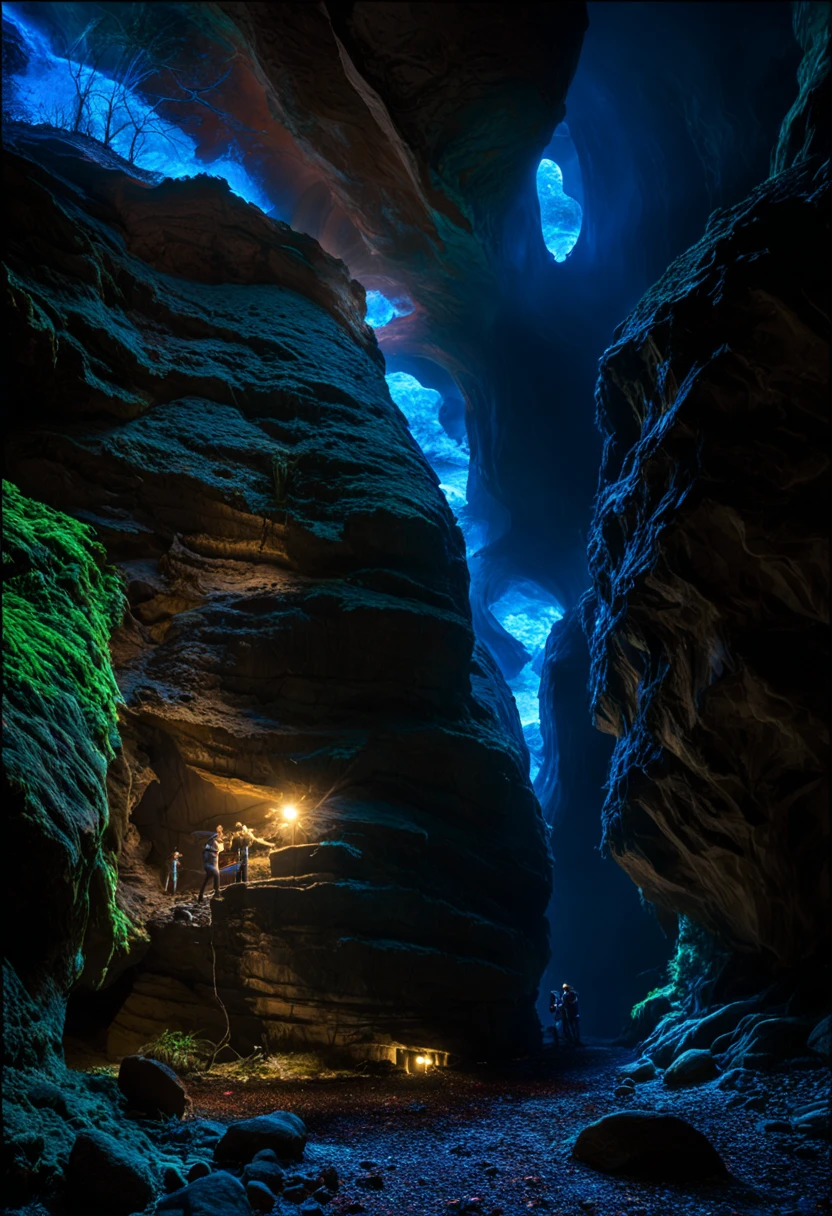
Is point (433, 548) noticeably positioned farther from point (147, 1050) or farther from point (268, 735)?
point (147, 1050)

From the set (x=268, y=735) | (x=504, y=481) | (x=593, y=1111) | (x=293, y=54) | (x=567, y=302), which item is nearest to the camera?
(x=593, y=1111)

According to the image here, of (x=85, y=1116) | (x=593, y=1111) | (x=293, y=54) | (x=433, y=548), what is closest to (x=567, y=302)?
(x=293, y=54)

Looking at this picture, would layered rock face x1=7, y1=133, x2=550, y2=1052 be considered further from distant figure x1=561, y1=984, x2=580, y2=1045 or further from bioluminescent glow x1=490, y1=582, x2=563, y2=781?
bioluminescent glow x1=490, y1=582, x2=563, y2=781

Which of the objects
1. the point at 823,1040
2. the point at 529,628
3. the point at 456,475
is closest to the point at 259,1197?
the point at 823,1040

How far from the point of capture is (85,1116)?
456 centimetres

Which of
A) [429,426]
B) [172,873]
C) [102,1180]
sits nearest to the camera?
[102,1180]

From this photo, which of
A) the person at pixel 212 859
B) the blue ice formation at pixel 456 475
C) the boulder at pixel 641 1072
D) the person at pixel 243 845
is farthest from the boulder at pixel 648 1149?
the blue ice formation at pixel 456 475

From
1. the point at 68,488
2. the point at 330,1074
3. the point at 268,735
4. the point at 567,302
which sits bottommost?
the point at 330,1074

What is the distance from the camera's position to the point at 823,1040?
28.2 feet

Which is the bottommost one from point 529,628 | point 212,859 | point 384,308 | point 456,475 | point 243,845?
point 212,859

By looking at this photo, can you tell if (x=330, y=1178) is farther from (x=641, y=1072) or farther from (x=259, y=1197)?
(x=641, y=1072)

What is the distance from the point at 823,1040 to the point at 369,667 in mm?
9682

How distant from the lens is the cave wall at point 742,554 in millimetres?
9828

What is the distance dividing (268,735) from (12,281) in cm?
967
